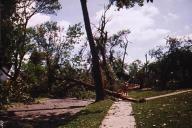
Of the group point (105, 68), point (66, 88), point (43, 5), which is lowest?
point (66, 88)

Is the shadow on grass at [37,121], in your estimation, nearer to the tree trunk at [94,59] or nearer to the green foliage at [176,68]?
the tree trunk at [94,59]

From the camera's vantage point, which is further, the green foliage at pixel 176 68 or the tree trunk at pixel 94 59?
the green foliage at pixel 176 68

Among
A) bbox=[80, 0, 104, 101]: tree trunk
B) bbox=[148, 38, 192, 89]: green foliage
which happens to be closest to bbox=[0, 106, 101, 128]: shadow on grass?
bbox=[80, 0, 104, 101]: tree trunk

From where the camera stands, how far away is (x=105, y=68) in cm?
4328

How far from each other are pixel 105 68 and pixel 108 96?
38.8 ft

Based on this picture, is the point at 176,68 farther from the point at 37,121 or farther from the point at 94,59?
the point at 37,121

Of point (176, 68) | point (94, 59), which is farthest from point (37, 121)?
point (176, 68)

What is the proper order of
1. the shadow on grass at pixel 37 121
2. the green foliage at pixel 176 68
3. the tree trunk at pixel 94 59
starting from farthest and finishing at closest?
the green foliage at pixel 176 68, the tree trunk at pixel 94 59, the shadow on grass at pixel 37 121

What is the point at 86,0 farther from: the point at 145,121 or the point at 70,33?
the point at 70,33

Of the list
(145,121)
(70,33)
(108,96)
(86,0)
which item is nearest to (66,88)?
(108,96)

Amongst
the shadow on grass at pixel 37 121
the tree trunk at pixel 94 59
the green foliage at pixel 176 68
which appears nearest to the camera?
the shadow on grass at pixel 37 121

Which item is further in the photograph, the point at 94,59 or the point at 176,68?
the point at 176,68

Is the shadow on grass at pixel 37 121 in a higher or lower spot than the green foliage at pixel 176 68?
lower

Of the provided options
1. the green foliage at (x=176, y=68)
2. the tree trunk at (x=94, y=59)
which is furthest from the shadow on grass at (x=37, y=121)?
the green foliage at (x=176, y=68)
